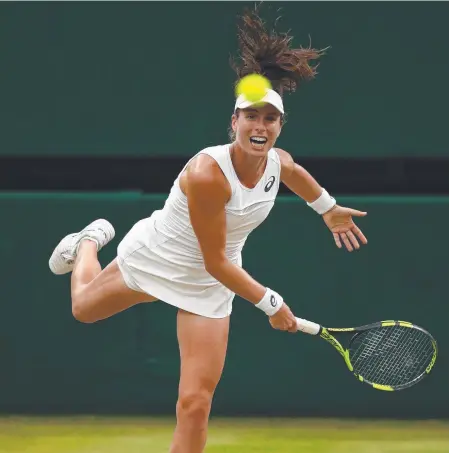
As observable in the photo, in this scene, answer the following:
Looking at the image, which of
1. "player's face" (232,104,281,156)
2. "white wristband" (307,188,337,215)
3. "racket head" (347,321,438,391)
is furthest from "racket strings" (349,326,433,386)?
"player's face" (232,104,281,156)

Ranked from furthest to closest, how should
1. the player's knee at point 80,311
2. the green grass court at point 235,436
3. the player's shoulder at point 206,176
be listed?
the green grass court at point 235,436 → the player's knee at point 80,311 → the player's shoulder at point 206,176

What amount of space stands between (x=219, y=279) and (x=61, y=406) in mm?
2352

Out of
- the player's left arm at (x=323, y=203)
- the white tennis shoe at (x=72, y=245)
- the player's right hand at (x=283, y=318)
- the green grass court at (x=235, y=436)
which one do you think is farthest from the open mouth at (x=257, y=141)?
the green grass court at (x=235, y=436)

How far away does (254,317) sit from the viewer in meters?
6.16

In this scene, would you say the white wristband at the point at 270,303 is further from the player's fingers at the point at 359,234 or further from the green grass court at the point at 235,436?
the green grass court at the point at 235,436

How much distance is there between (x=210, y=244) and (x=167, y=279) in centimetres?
37

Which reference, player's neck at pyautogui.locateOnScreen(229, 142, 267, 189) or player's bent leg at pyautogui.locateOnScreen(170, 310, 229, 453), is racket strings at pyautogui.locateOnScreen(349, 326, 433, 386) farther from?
player's neck at pyautogui.locateOnScreen(229, 142, 267, 189)

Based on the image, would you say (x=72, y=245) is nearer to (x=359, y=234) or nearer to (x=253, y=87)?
(x=359, y=234)

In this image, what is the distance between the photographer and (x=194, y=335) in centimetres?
432

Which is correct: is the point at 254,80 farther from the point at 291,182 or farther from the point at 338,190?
the point at 338,190

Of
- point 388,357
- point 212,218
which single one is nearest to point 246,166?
point 212,218

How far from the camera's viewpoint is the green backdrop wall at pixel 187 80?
607 cm

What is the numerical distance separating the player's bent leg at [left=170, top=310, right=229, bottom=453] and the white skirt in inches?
3.4

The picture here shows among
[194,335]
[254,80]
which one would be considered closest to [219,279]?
[194,335]
